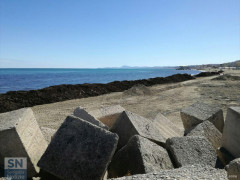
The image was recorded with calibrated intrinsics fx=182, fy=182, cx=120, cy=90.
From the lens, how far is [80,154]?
2.17m

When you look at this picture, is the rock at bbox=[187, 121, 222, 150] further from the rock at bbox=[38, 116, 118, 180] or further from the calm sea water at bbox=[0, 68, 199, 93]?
the calm sea water at bbox=[0, 68, 199, 93]

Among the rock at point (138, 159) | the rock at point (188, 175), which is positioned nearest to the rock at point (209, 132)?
the rock at point (138, 159)

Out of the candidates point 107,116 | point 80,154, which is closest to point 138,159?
point 80,154

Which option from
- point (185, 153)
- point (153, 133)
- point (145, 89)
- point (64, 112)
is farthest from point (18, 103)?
point (185, 153)

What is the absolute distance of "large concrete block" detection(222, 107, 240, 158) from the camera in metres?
3.02

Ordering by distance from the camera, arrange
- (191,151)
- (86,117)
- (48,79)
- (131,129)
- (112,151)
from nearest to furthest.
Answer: (112,151), (191,151), (131,129), (86,117), (48,79)

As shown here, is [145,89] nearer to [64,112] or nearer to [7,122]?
[64,112]

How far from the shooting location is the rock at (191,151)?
2656 mm

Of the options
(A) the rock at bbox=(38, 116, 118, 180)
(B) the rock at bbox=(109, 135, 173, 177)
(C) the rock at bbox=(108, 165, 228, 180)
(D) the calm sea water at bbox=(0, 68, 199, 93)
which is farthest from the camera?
(D) the calm sea water at bbox=(0, 68, 199, 93)

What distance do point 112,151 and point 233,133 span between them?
7.33ft

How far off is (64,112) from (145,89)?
594 centimetres

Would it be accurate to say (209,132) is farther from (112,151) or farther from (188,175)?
(112,151)

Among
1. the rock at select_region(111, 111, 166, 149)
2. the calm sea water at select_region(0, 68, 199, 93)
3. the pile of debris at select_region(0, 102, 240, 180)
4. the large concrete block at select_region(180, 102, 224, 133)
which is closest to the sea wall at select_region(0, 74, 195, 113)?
the pile of debris at select_region(0, 102, 240, 180)

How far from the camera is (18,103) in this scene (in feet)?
29.5
